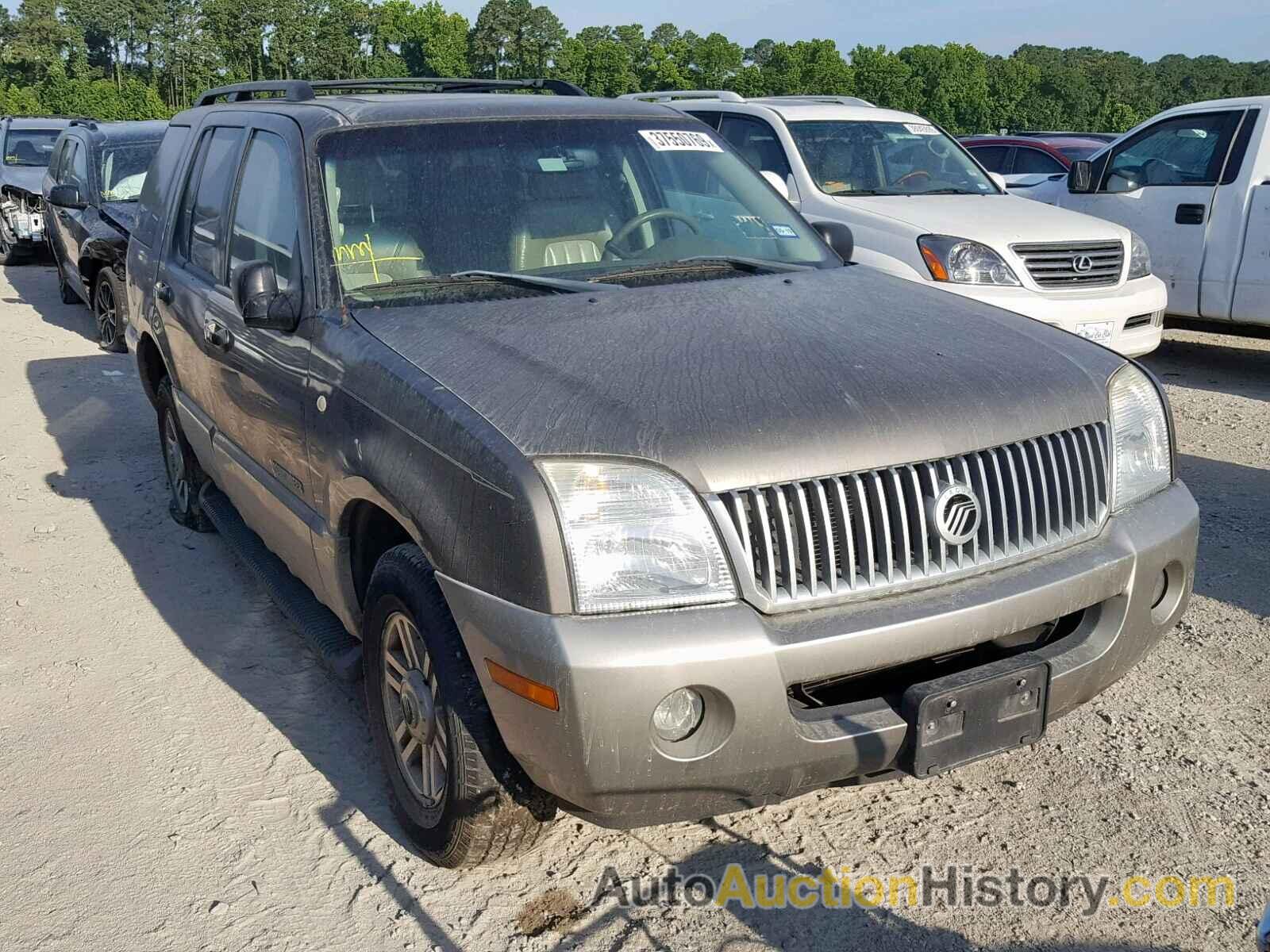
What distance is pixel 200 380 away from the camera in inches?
181

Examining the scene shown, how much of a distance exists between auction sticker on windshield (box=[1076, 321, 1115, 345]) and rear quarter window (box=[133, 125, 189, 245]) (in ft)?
16.7

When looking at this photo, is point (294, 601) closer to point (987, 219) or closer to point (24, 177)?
point (987, 219)

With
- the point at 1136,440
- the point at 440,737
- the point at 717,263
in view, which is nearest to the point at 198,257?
the point at 717,263

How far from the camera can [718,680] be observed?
241 cm

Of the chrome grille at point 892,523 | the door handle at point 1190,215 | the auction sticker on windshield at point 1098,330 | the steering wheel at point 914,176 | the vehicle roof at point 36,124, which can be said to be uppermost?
the vehicle roof at point 36,124

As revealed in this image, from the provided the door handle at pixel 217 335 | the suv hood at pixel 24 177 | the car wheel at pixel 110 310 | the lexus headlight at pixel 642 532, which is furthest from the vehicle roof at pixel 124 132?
the lexus headlight at pixel 642 532

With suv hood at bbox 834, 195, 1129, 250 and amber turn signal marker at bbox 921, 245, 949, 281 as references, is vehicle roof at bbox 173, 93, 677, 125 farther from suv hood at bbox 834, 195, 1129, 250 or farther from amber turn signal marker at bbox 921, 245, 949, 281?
suv hood at bbox 834, 195, 1129, 250

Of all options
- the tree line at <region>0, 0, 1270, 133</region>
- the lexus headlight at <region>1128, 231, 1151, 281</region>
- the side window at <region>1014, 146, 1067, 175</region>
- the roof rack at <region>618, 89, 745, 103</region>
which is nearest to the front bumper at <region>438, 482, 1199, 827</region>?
the lexus headlight at <region>1128, 231, 1151, 281</region>

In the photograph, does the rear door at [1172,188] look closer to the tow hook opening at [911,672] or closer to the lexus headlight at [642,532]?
the tow hook opening at [911,672]

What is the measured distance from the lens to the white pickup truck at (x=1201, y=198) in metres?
8.22

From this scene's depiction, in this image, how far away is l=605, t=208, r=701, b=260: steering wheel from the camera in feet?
12.7

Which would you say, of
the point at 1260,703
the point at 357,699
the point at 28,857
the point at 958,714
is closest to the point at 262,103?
the point at 357,699

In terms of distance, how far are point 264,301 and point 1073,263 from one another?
18.6ft

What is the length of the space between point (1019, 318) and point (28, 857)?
121 inches
